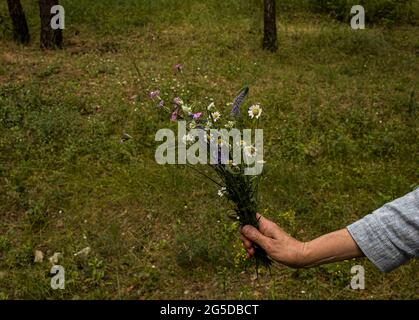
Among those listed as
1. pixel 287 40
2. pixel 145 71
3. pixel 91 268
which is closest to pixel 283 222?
pixel 91 268

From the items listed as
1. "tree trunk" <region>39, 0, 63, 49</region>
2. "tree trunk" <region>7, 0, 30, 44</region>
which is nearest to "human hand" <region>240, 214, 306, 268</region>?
"tree trunk" <region>39, 0, 63, 49</region>

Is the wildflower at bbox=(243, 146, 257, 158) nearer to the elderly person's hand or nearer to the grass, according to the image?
the elderly person's hand

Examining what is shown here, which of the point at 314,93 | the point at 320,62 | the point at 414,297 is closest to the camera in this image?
the point at 414,297

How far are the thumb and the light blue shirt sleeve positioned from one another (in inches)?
18.3

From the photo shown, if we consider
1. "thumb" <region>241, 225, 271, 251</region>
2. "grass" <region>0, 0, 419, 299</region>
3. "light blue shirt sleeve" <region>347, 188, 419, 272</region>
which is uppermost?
"light blue shirt sleeve" <region>347, 188, 419, 272</region>

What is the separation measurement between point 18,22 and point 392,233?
8960 millimetres

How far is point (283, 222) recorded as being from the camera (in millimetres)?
5156

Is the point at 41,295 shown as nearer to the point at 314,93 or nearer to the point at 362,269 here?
the point at 362,269

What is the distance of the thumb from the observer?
2.32m

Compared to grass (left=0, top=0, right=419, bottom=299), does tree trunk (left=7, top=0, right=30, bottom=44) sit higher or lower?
higher

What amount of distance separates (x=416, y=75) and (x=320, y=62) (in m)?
1.65

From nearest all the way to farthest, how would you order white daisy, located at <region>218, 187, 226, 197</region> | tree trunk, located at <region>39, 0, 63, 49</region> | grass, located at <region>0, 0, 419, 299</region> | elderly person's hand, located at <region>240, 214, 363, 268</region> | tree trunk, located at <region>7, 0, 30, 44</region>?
elderly person's hand, located at <region>240, 214, 363, 268</region> → white daisy, located at <region>218, 187, 226, 197</region> → grass, located at <region>0, 0, 419, 299</region> → tree trunk, located at <region>39, 0, 63, 49</region> → tree trunk, located at <region>7, 0, 30, 44</region>

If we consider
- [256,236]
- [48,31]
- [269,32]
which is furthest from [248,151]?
[48,31]

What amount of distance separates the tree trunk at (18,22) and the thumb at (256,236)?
8127 millimetres
